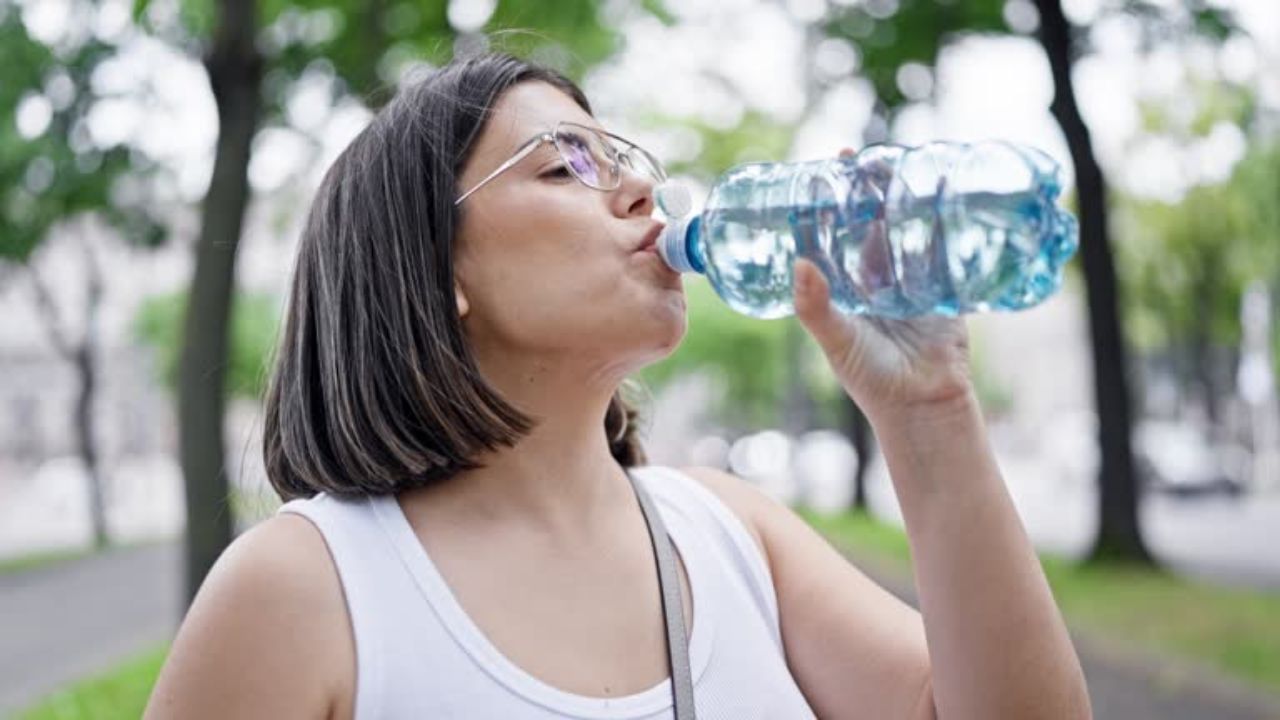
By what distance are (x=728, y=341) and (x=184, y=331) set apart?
84.3ft

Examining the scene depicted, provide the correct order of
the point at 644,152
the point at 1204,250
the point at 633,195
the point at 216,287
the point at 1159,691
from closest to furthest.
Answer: the point at 633,195
the point at 644,152
the point at 216,287
the point at 1159,691
the point at 1204,250

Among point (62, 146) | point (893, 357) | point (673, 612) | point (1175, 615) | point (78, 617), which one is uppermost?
point (62, 146)

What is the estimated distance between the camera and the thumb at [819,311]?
58.9 inches

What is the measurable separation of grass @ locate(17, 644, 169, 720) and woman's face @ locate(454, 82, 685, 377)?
602 cm

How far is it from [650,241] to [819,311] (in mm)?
431

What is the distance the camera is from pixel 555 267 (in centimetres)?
183

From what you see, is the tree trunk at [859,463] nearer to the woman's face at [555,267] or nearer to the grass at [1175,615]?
the grass at [1175,615]

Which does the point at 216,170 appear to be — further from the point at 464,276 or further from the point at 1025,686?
the point at 1025,686

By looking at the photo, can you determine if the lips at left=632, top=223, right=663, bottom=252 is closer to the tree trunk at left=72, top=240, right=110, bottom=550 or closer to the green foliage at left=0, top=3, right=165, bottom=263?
the green foliage at left=0, top=3, right=165, bottom=263

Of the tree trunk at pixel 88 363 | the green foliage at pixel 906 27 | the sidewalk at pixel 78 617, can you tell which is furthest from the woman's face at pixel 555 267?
the tree trunk at pixel 88 363

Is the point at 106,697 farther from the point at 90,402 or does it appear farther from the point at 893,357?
the point at 90,402

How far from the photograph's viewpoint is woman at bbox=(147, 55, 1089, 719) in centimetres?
158

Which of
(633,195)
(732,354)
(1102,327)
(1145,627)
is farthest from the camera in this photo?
(732,354)

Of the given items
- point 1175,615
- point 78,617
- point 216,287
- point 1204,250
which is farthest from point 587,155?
point 1204,250
